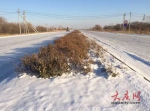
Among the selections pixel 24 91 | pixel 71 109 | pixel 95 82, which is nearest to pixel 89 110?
pixel 71 109

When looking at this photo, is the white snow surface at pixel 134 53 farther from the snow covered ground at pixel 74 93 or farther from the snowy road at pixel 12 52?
the snowy road at pixel 12 52

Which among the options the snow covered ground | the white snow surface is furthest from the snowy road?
the white snow surface

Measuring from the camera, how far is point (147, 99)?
3367 mm

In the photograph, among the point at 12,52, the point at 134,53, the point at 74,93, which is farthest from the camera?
the point at 12,52

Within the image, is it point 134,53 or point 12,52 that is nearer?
point 134,53

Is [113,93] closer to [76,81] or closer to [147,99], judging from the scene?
[147,99]

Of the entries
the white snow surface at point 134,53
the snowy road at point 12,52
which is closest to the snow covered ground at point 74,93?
the white snow surface at point 134,53

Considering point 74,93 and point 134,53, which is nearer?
point 74,93

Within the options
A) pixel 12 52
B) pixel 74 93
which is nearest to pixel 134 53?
pixel 74 93

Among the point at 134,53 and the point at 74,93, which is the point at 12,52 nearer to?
the point at 134,53

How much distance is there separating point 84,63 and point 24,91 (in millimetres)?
2218

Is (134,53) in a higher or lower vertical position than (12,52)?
higher

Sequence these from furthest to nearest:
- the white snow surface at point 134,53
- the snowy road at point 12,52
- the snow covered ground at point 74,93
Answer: the snowy road at point 12,52, the white snow surface at point 134,53, the snow covered ground at point 74,93

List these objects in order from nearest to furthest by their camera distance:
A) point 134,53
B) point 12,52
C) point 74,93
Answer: point 74,93 → point 134,53 → point 12,52
